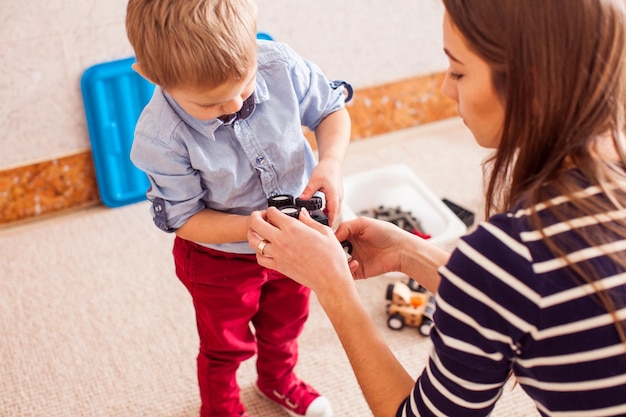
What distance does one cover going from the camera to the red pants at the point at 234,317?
1.14m

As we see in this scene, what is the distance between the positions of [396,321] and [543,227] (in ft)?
2.89

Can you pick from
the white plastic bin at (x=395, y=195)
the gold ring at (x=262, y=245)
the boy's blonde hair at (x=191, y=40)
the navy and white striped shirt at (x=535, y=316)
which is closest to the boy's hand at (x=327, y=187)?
the gold ring at (x=262, y=245)

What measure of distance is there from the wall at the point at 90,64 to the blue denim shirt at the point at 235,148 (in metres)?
0.73

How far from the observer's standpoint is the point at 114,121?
193 centimetres

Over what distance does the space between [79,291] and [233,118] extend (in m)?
0.88

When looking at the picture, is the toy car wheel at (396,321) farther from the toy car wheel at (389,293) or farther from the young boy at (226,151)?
the young boy at (226,151)

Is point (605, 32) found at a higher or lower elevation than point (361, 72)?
higher

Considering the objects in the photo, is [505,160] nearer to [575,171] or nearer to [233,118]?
[575,171]

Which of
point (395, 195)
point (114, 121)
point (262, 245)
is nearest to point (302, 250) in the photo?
point (262, 245)

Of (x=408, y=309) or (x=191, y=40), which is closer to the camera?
(x=191, y=40)

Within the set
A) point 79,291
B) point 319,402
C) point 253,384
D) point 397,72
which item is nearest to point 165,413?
point 253,384

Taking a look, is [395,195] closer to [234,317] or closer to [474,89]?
[234,317]

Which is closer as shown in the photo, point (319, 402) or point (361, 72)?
point (319, 402)

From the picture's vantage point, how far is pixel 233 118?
3.36 ft
